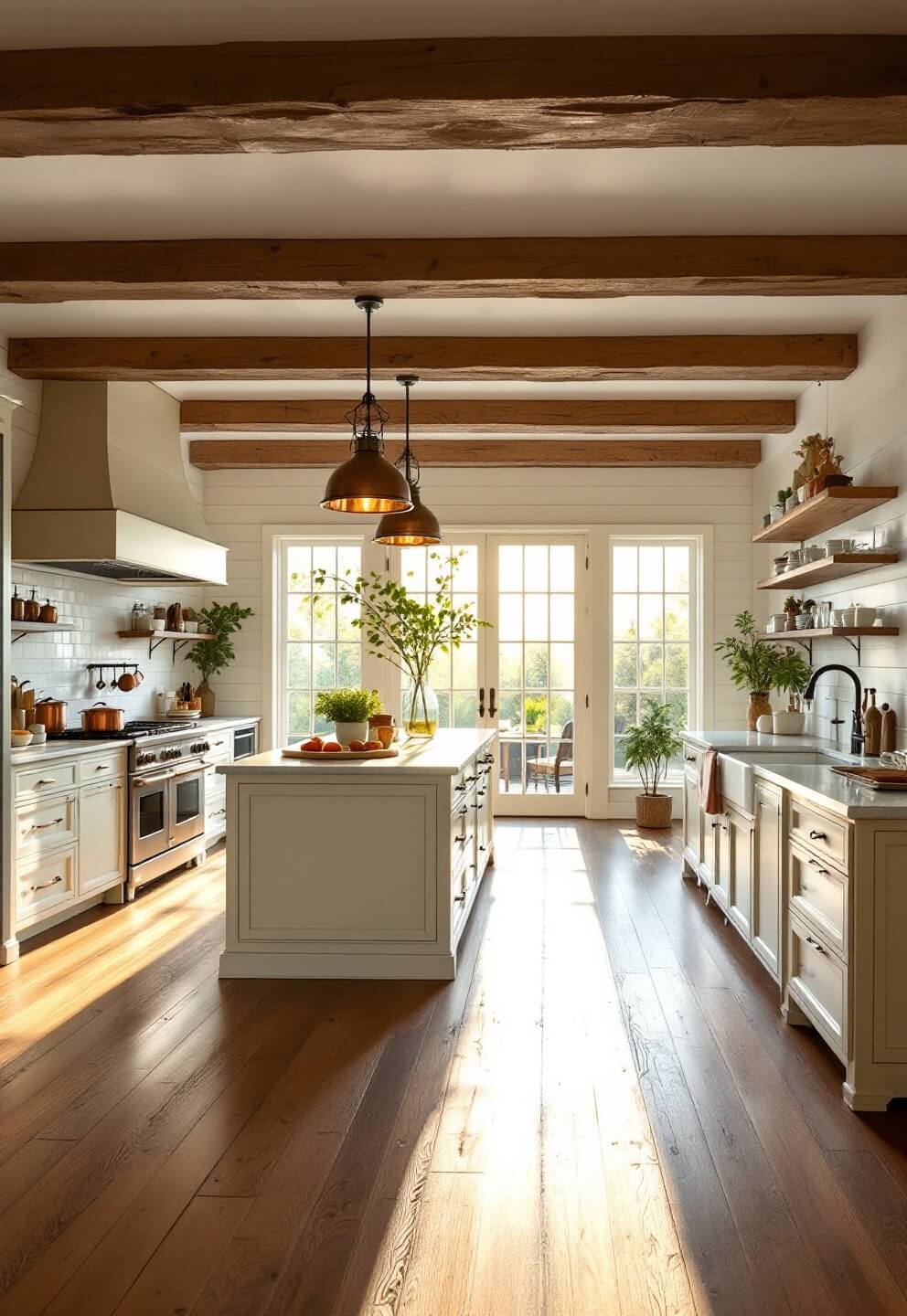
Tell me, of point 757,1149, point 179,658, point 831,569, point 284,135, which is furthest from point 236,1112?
point 179,658

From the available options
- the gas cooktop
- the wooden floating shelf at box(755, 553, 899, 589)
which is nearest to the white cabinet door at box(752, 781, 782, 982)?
the wooden floating shelf at box(755, 553, 899, 589)

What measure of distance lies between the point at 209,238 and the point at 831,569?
3330 mm

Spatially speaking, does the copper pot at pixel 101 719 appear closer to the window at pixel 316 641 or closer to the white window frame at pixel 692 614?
the window at pixel 316 641

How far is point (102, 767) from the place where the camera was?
17.5 feet

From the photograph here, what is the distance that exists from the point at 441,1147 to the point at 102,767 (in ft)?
10.6

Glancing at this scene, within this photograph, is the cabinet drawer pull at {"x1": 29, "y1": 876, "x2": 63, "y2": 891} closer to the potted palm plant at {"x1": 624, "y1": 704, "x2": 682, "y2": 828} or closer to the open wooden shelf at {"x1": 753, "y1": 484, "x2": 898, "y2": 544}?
the open wooden shelf at {"x1": 753, "y1": 484, "x2": 898, "y2": 544}

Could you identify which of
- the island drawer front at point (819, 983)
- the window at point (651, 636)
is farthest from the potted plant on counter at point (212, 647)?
the island drawer front at point (819, 983)

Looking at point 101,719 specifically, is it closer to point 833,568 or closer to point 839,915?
point 833,568

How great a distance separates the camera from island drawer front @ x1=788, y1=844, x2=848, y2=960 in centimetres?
316

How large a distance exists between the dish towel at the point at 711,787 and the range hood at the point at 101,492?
3243 mm

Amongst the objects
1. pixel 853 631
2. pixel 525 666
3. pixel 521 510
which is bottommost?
pixel 525 666

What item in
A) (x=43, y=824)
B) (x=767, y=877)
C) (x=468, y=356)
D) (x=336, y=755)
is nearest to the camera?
(x=767, y=877)

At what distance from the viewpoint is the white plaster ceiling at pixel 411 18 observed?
2729 mm

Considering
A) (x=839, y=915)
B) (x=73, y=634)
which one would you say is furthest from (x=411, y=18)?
(x=73, y=634)
